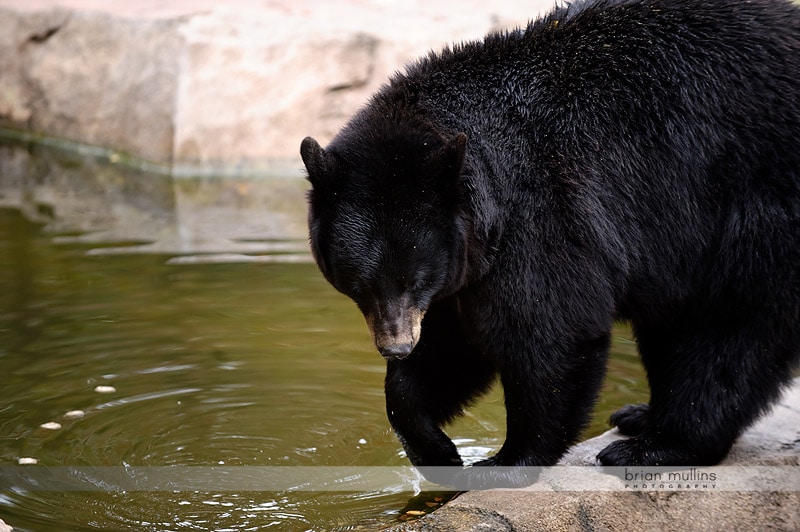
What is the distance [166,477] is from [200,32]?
373 inches

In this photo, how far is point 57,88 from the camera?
14422 millimetres

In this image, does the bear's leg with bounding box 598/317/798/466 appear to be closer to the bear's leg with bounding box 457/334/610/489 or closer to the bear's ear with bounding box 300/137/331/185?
the bear's leg with bounding box 457/334/610/489

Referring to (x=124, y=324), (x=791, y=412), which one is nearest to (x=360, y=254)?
(x=791, y=412)

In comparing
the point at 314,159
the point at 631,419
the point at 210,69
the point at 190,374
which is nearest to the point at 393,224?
the point at 314,159

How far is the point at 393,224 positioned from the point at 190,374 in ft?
8.89

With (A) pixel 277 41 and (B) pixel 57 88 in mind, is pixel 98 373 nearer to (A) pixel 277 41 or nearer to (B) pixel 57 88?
(A) pixel 277 41

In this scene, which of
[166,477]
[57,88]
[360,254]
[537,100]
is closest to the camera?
[360,254]

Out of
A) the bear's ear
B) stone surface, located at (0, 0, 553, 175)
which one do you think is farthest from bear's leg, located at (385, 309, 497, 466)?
stone surface, located at (0, 0, 553, 175)

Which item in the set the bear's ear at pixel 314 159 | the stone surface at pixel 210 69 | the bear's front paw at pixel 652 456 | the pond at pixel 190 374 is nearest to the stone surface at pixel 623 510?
the bear's front paw at pixel 652 456

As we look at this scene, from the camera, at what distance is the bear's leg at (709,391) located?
4.75m

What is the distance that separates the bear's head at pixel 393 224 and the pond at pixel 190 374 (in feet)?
3.29

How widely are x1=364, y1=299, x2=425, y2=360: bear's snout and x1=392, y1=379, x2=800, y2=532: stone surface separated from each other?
692mm

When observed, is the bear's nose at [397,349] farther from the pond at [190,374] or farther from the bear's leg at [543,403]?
the pond at [190,374]

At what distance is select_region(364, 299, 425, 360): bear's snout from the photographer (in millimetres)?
4383
